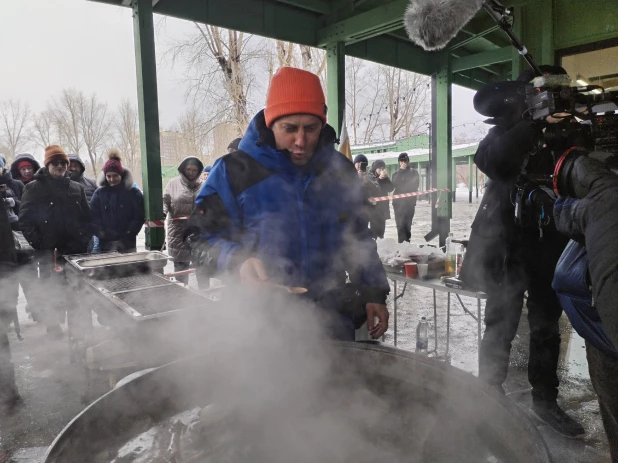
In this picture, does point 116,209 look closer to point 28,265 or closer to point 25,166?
point 28,265

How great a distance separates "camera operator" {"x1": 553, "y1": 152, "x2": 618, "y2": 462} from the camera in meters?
1.03

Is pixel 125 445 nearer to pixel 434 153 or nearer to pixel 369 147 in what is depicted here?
pixel 434 153

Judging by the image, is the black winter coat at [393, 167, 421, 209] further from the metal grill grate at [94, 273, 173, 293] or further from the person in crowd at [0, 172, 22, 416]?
the person in crowd at [0, 172, 22, 416]

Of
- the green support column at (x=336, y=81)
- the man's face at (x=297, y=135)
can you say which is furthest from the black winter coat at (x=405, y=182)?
the man's face at (x=297, y=135)

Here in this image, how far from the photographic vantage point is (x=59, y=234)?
457 centimetres

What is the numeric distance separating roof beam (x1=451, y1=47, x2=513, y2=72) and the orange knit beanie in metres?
7.83

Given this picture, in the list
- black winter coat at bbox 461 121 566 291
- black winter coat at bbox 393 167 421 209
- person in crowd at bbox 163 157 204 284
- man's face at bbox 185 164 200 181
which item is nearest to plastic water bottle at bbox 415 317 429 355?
black winter coat at bbox 461 121 566 291

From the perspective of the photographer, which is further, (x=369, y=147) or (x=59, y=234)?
(x=369, y=147)

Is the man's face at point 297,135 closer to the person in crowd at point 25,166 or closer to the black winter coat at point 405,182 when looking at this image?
the person in crowd at point 25,166

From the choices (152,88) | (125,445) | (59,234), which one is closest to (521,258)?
(125,445)

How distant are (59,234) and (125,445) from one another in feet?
13.1

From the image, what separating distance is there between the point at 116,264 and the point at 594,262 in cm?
316

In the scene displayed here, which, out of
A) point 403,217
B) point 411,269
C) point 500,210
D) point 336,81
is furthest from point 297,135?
point 403,217

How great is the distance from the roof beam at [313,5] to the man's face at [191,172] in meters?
2.95
